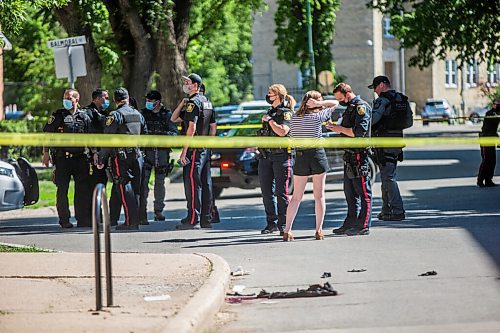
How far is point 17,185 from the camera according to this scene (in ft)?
52.5

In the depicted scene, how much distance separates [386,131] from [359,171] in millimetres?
1397

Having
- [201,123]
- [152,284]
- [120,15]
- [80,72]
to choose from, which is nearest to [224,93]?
[120,15]

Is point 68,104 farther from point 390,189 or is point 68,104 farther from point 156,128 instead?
point 390,189

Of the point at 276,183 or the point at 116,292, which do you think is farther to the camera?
the point at 276,183

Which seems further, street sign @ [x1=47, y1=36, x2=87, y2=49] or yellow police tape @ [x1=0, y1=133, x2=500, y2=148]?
street sign @ [x1=47, y1=36, x2=87, y2=49]

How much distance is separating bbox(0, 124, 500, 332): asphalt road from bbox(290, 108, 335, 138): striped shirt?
49.9 inches

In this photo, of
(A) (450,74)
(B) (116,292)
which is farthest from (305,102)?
(A) (450,74)

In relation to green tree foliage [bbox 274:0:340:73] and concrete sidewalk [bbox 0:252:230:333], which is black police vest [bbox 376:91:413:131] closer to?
concrete sidewalk [bbox 0:252:230:333]

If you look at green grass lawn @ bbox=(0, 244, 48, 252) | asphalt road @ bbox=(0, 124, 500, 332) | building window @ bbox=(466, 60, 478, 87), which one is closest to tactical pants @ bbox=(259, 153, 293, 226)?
asphalt road @ bbox=(0, 124, 500, 332)

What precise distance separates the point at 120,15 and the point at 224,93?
3778 centimetres

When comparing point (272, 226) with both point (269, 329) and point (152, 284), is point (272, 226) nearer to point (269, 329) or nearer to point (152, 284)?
point (152, 284)

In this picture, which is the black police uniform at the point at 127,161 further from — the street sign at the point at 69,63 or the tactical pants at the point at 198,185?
the street sign at the point at 69,63

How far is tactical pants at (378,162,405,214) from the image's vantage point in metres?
15.4

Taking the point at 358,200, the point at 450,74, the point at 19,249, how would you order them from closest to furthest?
the point at 19,249
the point at 358,200
the point at 450,74
